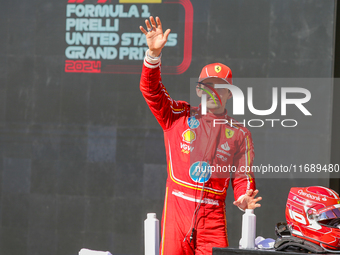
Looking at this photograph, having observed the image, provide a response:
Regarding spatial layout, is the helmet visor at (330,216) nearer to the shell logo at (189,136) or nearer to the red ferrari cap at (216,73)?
the shell logo at (189,136)

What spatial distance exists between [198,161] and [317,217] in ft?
2.21

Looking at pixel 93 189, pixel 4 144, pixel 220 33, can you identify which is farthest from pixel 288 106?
pixel 4 144

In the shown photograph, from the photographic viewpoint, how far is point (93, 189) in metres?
3.22

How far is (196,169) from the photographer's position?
1.96 metres

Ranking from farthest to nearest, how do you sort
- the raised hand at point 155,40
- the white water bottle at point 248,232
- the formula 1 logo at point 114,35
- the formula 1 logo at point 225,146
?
the formula 1 logo at point 114,35
the formula 1 logo at point 225,146
the raised hand at point 155,40
the white water bottle at point 248,232

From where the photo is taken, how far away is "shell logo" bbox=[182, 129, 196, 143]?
202 cm

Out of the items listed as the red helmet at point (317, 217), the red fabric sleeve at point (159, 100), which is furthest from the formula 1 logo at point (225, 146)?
the red helmet at point (317, 217)

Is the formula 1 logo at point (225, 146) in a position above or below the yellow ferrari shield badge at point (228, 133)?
below

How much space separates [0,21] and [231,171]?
2.70 m

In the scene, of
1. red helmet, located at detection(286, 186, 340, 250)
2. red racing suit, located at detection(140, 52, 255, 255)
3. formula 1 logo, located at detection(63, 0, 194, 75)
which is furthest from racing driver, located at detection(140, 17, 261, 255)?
formula 1 logo, located at detection(63, 0, 194, 75)

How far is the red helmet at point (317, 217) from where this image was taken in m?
1.56

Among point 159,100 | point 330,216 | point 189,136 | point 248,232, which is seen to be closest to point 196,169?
point 189,136

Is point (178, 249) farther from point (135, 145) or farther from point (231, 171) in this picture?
point (135, 145)

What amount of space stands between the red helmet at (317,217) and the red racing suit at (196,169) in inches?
13.9
